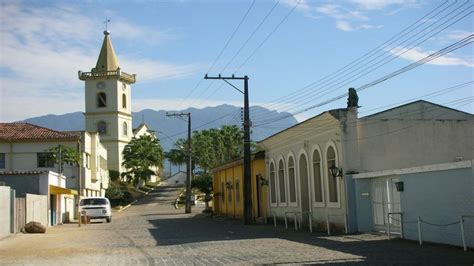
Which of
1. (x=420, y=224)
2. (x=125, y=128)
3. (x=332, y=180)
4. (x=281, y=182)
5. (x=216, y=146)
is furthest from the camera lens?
(x=125, y=128)

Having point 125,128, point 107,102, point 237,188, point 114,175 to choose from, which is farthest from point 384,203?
point 125,128

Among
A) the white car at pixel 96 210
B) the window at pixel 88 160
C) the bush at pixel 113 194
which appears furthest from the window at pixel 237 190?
the bush at pixel 113 194

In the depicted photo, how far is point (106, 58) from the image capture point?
9688 cm

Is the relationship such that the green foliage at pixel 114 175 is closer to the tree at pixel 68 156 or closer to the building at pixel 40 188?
the tree at pixel 68 156

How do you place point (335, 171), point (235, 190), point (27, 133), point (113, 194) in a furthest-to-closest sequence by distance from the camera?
point (113, 194), point (27, 133), point (235, 190), point (335, 171)

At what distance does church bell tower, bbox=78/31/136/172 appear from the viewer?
9581cm

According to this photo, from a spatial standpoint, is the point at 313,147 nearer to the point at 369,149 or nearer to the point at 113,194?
the point at 369,149

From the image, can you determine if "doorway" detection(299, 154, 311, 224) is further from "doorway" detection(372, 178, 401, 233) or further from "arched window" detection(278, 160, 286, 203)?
"doorway" detection(372, 178, 401, 233)

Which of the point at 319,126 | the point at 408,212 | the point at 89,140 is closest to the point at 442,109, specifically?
the point at 319,126

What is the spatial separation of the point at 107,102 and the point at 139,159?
11.8 metres

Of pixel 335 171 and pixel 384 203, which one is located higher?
pixel 335 171

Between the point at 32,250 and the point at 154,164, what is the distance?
73.3m

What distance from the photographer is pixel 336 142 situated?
24203 millimetres

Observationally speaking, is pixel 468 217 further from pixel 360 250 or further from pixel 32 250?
pixel 32 250
